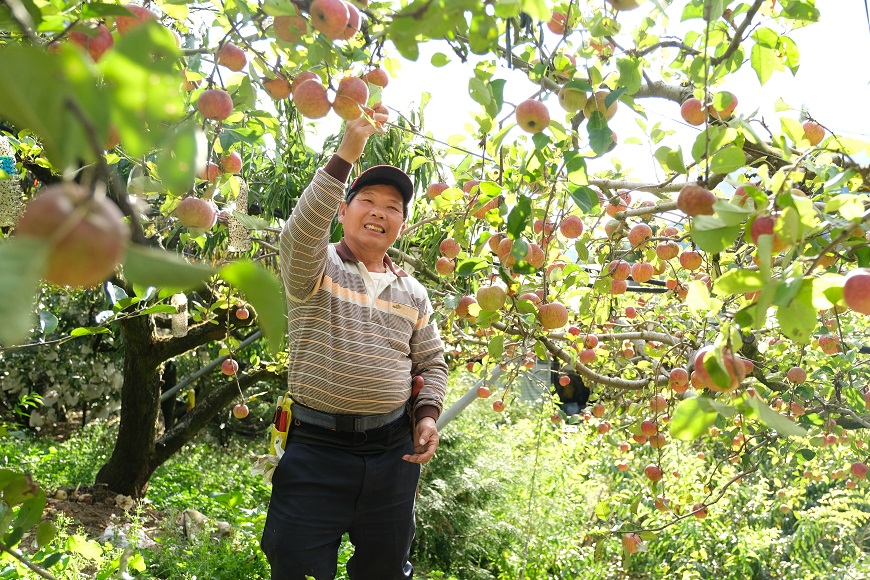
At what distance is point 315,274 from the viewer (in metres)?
1.66

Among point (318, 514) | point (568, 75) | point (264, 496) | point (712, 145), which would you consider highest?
point (568, 75)

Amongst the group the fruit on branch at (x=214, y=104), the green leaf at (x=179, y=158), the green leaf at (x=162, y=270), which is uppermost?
the fruit on branch at (x=214, y=104)

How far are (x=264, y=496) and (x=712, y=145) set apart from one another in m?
4.58

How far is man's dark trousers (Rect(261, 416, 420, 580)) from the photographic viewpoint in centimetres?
169

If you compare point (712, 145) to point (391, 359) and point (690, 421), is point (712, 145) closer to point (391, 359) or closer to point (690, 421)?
point (690, 421)

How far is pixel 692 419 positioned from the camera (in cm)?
59

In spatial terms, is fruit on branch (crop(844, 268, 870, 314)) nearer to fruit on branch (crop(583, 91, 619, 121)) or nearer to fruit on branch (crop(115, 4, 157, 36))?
fruit on branch (crop(583, 91, 619, 121))

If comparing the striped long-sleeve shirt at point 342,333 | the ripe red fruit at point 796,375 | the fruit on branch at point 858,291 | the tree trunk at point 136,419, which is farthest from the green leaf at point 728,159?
the tree trunk at point 136,419

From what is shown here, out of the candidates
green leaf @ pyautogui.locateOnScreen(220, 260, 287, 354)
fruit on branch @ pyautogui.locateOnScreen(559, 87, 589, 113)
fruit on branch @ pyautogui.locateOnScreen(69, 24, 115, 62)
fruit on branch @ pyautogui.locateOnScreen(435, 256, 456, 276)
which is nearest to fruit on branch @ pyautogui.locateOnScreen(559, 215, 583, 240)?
fruit on branch @ pyautogui.locateOnScreen(435, 256, 456, 276)

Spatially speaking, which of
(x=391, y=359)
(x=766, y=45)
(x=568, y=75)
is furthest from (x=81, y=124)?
(x=391, y=359)

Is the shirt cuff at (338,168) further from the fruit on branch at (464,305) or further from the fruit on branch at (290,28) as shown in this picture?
the fruit on branch at (290,28)

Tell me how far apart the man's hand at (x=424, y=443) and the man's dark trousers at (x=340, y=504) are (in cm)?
8

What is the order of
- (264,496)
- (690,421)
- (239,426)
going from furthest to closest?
(239,426) → (264,496) → (690,421)

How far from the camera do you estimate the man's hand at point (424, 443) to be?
1745 millimetres
